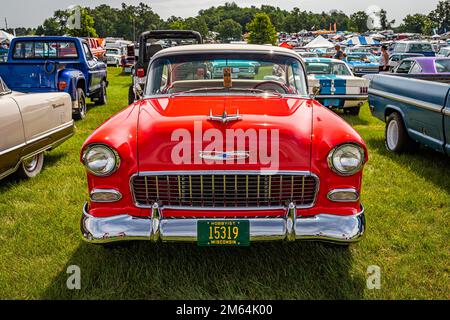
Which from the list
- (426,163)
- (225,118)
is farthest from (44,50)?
(225,118)

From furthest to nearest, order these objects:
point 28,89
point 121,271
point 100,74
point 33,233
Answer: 1. point 100,74
2. point 28,89
3. point 33,233
4. point 121,271

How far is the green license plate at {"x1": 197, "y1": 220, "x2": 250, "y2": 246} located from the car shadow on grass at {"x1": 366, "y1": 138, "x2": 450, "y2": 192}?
3.07 metres

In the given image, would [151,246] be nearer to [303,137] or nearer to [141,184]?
[141,184]

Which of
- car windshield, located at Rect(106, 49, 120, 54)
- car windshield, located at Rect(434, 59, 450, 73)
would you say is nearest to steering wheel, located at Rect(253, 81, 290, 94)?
car windshield, located at Rect(434, 59, 450, 73)

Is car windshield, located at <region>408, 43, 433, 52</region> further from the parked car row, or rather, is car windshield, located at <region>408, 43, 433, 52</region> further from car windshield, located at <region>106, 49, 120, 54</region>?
car windshield, located at <region>106, 49, 120, 54</region>

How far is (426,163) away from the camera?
612 cm

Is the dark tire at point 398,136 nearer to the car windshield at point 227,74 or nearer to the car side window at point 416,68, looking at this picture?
the car windshield at point 227,74

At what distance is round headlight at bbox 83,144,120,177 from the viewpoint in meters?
3.05

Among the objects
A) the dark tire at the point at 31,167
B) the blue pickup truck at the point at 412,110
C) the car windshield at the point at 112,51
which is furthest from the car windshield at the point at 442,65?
the car windshield at the point at 112,51

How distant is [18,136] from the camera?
4.71m

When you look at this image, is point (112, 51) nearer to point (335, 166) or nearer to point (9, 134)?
point (9, 134)

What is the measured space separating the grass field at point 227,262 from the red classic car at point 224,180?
0.41 m

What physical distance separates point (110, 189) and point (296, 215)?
4.04 ft
